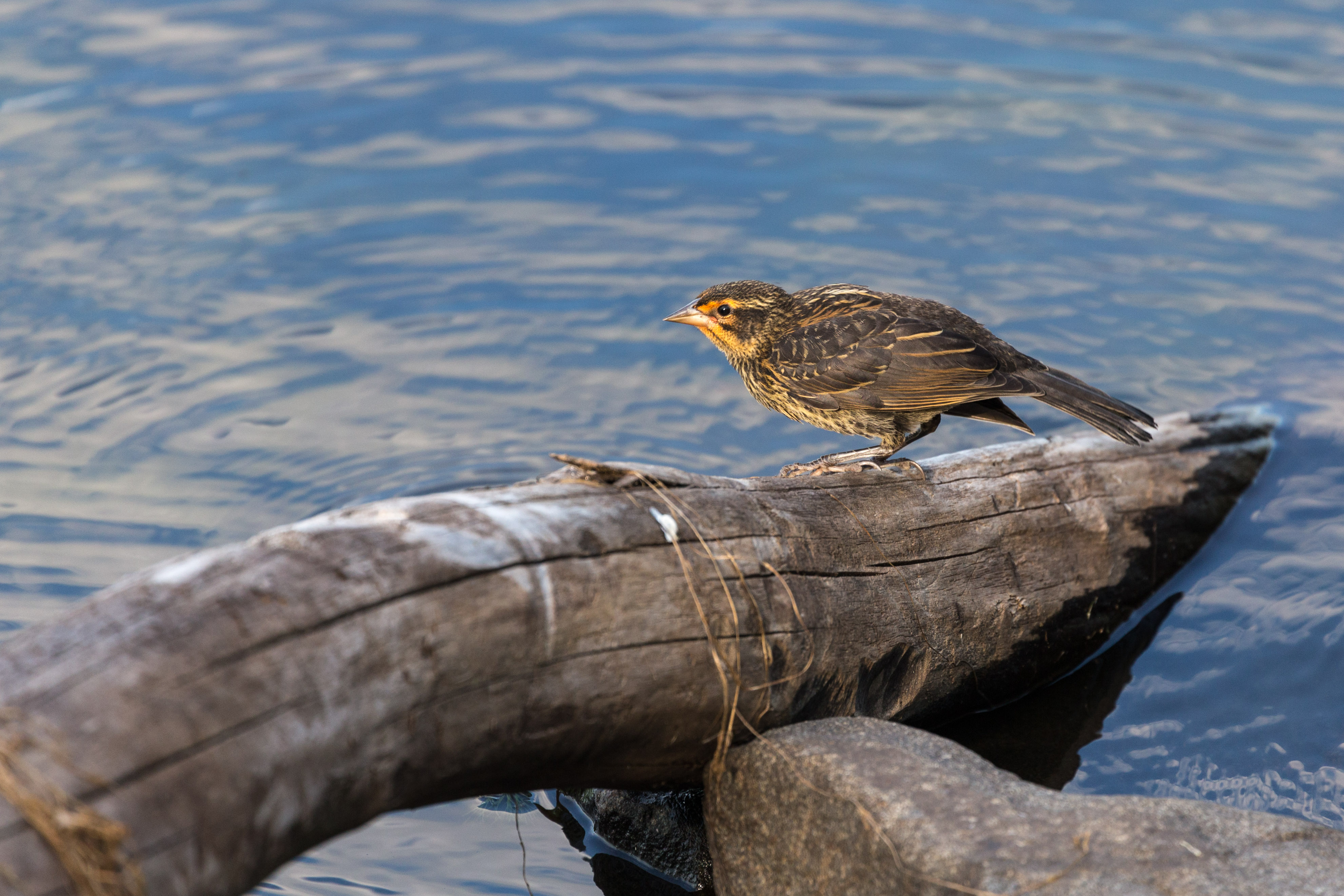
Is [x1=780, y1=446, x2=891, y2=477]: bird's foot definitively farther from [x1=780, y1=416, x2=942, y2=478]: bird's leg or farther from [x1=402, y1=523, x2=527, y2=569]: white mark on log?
[x1=402, y1=523, x2=527, y2=569]: white mark on log

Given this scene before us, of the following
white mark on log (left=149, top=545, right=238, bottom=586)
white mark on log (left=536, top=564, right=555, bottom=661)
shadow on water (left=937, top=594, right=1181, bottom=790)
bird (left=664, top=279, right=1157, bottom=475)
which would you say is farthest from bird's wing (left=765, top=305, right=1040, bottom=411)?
white mark on log (left=149, top=545, right=238, bottom=586)

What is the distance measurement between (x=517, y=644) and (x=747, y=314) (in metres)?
2.53

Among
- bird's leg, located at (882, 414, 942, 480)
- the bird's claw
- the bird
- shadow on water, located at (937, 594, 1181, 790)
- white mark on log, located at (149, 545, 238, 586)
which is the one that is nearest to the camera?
white mark on log, located at (149, 545, 238, 586)

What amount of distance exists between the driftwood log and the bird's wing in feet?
1.02

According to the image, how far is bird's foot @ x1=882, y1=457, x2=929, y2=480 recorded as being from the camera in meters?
4.36

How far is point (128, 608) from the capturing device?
8.05 feet

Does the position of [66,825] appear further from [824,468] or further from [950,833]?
[824,468]

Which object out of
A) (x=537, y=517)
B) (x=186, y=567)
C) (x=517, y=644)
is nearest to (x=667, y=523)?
(x=537, y=517)

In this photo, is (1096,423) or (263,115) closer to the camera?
(1096,423)

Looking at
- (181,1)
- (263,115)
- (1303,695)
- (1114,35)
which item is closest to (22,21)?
(181,1)

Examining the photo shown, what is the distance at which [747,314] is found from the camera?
5094 mm

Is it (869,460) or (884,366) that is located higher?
(884,366)

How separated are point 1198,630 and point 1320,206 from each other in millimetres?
5479

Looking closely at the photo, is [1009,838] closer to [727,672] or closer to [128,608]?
[727,672]
